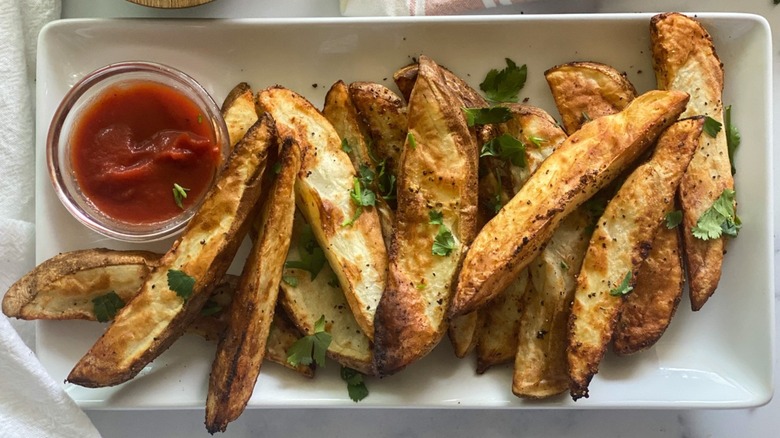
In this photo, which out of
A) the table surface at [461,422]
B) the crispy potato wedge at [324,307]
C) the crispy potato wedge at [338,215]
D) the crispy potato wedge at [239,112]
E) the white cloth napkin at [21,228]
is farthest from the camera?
the table surface at [461,422]

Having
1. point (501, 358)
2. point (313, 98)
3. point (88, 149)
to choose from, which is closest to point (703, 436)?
point (501, 358)

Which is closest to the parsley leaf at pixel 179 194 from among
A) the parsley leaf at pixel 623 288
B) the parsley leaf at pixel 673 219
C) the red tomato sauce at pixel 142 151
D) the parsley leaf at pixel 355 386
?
the red tomato sauce at pixel 142 151

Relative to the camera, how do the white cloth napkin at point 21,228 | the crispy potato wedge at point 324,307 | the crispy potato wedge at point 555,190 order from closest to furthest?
the crispy potato wedge at point 555,190
the crispy potato wedge at point 324,307
the white cloth napkin at point 21,228

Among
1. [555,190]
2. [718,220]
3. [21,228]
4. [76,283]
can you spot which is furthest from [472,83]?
[21,228]

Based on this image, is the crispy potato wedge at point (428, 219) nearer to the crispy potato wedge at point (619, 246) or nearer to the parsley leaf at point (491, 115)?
the parsley leaf at point (491, 115)

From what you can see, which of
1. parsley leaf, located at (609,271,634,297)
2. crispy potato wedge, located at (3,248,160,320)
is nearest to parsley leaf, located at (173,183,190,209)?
crispy potato wedge, located at (3,248,160,320)

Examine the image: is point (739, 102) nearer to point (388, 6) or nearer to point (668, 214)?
point (668, 214)
